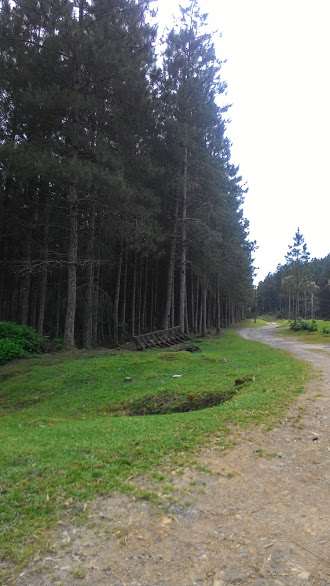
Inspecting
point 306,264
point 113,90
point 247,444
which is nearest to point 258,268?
point 306,264

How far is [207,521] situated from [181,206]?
22.8 meters

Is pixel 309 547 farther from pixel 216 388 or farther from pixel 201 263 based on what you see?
pixel 201 263

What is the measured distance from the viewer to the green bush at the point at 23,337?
16344mm

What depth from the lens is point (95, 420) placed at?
8.29 meters

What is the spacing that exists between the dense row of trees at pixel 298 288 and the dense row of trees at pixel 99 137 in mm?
24724

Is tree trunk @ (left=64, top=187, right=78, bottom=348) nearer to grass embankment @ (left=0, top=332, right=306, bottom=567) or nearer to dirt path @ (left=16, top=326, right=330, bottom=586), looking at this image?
grass embankment @ (left=0, top=332, right=306, bottom=567)

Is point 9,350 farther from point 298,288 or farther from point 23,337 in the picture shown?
point 298,288

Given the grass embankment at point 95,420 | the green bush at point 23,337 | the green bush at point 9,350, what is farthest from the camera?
the green bush at point 23,337

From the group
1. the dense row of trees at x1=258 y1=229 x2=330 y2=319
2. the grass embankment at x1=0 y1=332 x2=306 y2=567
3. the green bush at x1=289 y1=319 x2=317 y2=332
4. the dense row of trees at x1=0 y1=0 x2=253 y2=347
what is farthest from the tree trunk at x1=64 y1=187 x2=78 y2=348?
the dense row of trees at x1=258 y1=229 x2=330 y2=319

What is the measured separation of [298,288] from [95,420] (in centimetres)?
4544

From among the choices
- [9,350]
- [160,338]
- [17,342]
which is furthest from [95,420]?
[160,338]

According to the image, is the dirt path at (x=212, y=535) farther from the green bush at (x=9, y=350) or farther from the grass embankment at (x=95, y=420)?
the green bush at (x=9, y=350)

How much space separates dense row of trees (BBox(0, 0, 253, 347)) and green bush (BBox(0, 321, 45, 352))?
1.32 meters

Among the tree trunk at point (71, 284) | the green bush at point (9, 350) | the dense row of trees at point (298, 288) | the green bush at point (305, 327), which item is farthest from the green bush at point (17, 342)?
the dense row of trees at point (298, 288)
